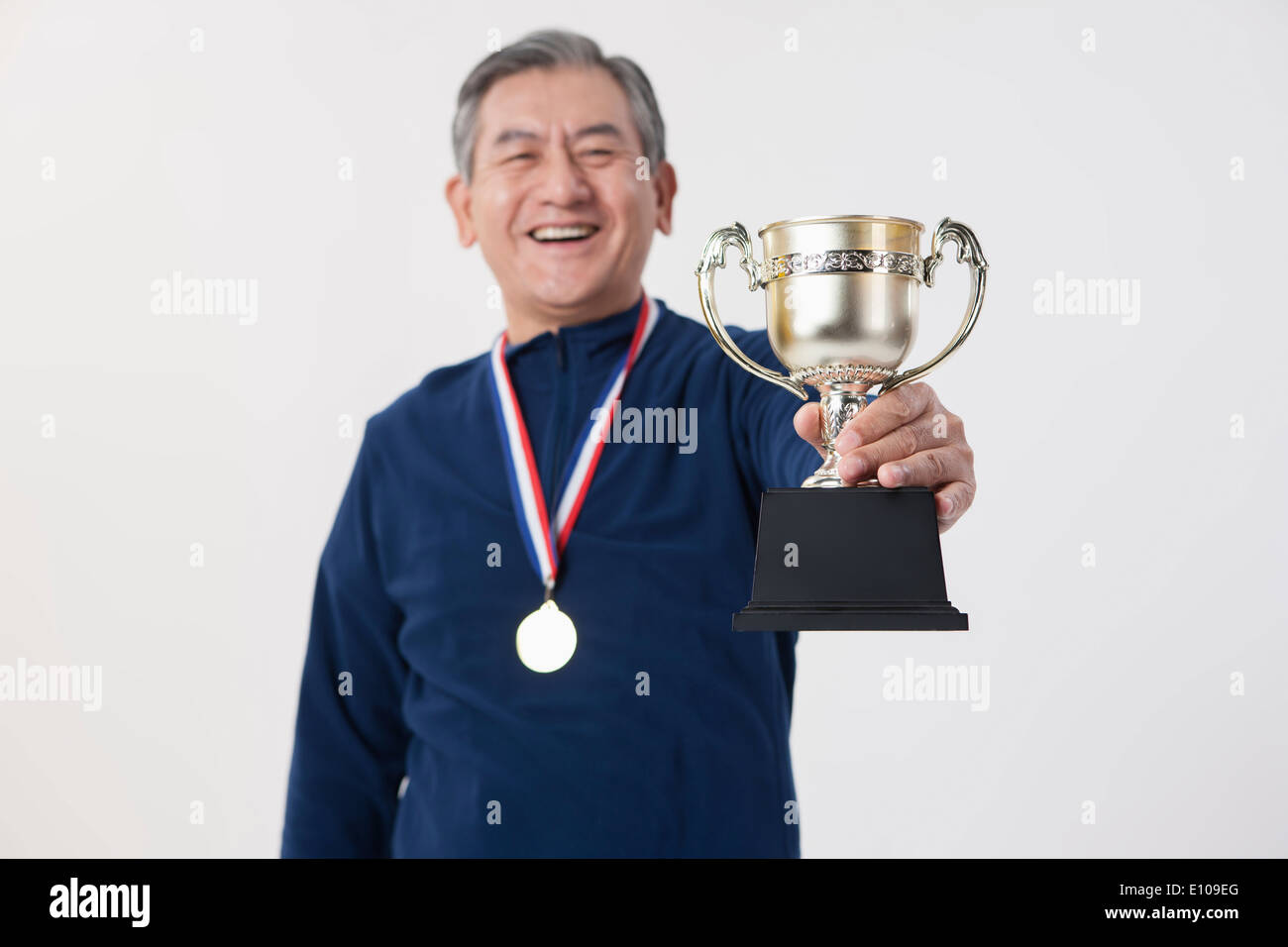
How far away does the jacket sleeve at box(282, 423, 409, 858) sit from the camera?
2184 mm

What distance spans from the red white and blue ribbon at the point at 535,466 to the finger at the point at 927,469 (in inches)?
31.1

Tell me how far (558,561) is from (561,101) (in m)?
0.84

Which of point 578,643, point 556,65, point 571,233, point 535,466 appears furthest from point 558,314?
point 578,643

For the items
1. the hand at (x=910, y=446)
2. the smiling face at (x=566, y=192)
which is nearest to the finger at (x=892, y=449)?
the hand at (x=910, y=446)

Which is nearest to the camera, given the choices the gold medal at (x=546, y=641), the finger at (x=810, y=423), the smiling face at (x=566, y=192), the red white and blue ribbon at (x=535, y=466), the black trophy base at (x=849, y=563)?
the black trophy base at (x=849, y=563)

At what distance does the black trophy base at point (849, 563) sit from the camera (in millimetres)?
1358

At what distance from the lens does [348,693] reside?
2.21m

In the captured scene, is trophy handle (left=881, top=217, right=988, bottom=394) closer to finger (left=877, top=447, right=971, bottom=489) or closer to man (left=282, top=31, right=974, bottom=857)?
finger (left=877, top=447, right=971, bottom=489)

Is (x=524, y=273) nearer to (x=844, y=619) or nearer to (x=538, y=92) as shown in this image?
(x=538, y=92)

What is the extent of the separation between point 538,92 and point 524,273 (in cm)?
33

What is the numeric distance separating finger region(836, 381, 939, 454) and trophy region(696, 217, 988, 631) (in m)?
0.02

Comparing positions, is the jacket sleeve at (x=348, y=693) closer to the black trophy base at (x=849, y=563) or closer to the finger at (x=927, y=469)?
the black trophy base at (x=849, y=563)
